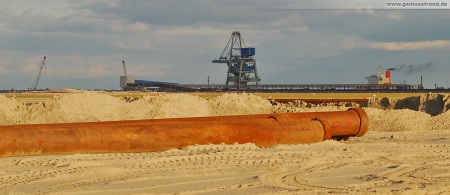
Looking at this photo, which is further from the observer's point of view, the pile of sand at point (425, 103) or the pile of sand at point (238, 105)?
the pile of sand at point (425, 103)

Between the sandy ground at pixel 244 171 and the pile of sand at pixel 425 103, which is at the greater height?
the pile of sand at pixel 425 103

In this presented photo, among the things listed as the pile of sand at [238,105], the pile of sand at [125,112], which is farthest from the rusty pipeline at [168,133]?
the pile of sand at [238,105]

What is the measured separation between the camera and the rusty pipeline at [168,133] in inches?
410

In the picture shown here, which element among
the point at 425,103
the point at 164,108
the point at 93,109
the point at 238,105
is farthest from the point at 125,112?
the point at 425,103

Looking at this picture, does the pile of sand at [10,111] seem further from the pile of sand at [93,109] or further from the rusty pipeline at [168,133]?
the rusty pipeline at [168,133]

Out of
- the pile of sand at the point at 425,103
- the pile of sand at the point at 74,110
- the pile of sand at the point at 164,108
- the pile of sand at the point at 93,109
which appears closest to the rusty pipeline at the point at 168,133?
the pile of sand at the point at 164,108

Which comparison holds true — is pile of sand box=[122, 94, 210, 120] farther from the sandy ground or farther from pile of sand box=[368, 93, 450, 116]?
pile of sand box=[368, 93, 450, 116]

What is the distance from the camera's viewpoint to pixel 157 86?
133m

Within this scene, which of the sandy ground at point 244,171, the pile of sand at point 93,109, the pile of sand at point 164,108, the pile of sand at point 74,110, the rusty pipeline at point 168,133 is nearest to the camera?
the sandy ground at point 244,171

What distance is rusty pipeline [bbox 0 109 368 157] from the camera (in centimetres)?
1041

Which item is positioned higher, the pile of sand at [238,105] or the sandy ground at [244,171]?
the pile of sand at [238,105]

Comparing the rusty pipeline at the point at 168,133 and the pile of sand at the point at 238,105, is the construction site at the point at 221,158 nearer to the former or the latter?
the rusty pipeline at the point at 168,133

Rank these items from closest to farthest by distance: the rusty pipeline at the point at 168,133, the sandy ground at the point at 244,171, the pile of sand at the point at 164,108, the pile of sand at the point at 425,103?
the sandy ground at the point at 244,171 < the rusty pipeline at the point at 168,133 < the pile of sand at the point at 164,108 < the pile of sand at the point at 425,103

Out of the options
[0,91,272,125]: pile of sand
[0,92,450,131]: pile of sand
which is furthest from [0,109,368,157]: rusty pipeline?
[0,91,272,125]: pile of sand
